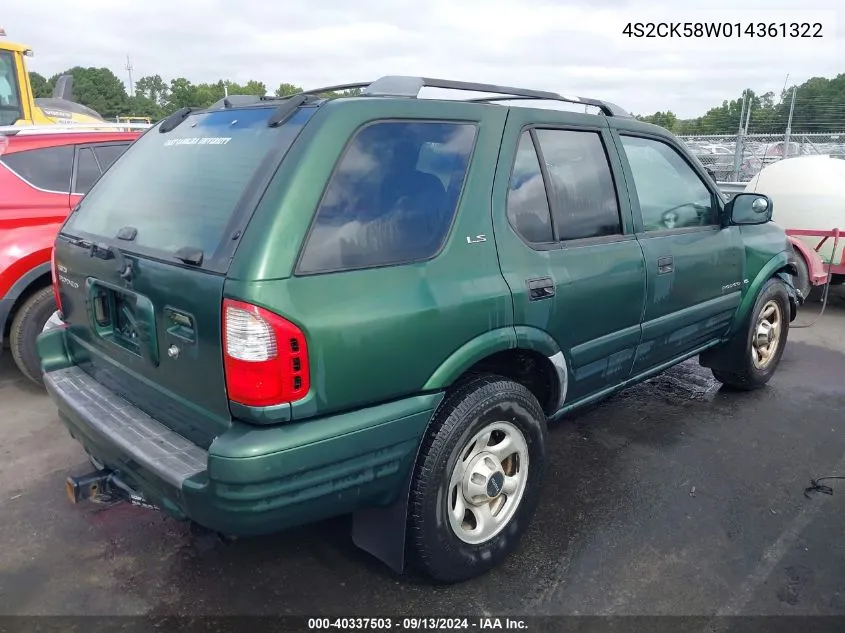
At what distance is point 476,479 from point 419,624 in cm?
57

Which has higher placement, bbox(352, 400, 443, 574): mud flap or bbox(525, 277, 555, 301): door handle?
bbox(525, 277, 555, 301): door handle

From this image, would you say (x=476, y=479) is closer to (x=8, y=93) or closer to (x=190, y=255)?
(x=190, y=255)

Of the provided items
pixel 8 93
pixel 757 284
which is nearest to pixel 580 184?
pixel 757 284

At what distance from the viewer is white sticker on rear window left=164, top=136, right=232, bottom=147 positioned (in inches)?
97.8

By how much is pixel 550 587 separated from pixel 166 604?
1.51 metres

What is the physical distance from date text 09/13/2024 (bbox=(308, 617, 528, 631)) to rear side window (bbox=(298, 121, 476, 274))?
135cm

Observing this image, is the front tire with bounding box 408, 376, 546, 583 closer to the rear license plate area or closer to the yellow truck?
the rear license plate area

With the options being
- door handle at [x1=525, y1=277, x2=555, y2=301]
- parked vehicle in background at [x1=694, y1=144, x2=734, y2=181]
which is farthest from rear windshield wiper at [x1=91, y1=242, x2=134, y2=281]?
parked vehicle in background at [x1=694, y1=144, x2=734, y2=181]

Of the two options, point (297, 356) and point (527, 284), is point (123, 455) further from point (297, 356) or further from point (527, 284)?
point (527, 284)

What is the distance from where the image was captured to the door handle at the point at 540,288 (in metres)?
2.62

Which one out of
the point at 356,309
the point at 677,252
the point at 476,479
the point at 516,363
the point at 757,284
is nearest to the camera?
the point at 356,309

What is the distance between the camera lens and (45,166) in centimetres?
481

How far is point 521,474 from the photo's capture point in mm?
2781

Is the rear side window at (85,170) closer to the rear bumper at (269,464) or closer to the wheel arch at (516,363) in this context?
the rear bumper at (269,464)
